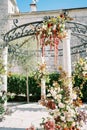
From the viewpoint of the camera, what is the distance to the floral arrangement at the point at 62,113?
4.25m

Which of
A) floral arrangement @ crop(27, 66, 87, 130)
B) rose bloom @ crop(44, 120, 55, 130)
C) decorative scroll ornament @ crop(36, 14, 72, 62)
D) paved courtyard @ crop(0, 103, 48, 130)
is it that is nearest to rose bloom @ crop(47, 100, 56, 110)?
floral arrangement @ crop(27, 66, 87, 130)

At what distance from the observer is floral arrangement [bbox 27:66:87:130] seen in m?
4.25

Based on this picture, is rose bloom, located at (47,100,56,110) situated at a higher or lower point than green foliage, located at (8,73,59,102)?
lower

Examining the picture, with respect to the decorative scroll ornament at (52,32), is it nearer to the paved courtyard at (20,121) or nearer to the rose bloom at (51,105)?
the rose bloom at (51,105)

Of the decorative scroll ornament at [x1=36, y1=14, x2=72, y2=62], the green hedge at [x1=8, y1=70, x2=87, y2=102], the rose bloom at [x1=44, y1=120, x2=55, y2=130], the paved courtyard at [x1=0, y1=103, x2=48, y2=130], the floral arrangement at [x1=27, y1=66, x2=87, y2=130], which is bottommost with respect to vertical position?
the paved courtyard at [x1=0, y1=103, x2=48, y2=130]

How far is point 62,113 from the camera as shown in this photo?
4293 millimetres

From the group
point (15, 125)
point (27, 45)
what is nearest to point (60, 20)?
point (15, 125)

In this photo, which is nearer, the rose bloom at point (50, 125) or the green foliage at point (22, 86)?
the rose bloom at point (50, 125)

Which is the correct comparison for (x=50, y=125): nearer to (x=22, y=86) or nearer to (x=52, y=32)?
(x=52, y=32)

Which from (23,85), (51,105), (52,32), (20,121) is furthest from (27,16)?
(51,105)

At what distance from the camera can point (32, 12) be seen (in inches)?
872

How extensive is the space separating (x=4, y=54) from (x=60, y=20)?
14.9 ft

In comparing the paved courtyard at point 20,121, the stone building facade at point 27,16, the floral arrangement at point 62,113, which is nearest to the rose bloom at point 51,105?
the floral arrangement at point 62,113

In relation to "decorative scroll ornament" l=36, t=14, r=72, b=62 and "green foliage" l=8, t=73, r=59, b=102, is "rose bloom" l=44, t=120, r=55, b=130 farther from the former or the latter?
"green foliage" l=8, t=73, r=59, b=102
